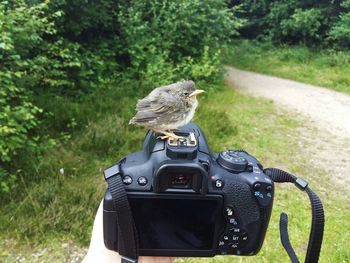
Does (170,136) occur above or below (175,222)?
above

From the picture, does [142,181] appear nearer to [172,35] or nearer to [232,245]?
[232,245]

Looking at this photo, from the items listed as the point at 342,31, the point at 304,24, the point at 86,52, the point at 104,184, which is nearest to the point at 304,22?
the point at 304,24

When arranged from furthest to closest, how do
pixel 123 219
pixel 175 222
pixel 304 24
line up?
pixel 304 24 → pixel 175 222 → pixel 123 219

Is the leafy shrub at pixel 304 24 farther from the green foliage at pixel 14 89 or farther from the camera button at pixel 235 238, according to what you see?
the camera button at pixel 235 238

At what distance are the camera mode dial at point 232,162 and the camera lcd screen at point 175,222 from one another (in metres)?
0.14

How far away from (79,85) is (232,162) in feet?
16.4

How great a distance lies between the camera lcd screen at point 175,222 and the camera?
1.47 m

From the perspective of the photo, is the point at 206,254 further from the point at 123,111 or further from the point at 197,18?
the point at 197,18

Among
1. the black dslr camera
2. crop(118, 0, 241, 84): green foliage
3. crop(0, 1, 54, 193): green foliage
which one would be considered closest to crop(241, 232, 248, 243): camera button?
the black dslr camera

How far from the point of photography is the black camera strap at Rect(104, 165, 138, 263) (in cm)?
139

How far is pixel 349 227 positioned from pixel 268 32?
1163 centimetres

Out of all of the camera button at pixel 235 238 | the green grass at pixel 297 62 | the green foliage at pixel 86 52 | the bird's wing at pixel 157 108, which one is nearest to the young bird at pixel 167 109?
the bird's wing at pixel 157 108

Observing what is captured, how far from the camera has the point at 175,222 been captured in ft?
4.93

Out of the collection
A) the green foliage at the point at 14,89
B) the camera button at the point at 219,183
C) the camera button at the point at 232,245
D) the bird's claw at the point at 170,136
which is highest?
the bird's claw at the point at 170,136
